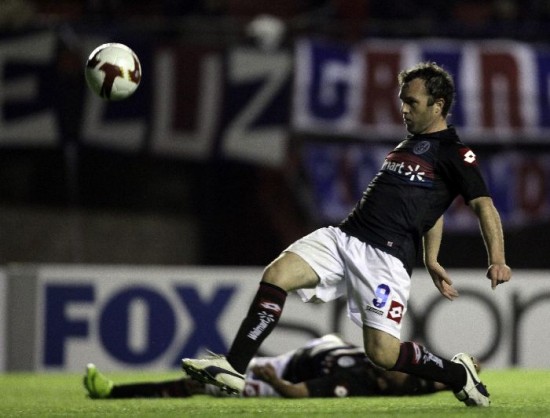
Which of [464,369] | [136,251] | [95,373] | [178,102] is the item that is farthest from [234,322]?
[464,369]

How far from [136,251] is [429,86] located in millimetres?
5458

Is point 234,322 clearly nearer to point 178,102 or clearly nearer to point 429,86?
point 178,102

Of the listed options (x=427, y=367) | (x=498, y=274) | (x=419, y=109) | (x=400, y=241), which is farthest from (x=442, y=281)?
(x=419, y=109)

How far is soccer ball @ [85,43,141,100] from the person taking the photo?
634 centimetres

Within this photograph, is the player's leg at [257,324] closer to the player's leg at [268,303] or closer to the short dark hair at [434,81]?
the player's leg at [268,303]

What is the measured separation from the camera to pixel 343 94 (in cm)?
1110

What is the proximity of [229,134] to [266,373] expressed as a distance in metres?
4.92

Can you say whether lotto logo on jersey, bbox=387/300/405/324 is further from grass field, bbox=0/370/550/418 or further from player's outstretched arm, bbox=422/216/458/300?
grass field, bbox=0/370/550/418

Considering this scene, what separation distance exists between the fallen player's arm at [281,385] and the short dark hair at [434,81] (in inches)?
63.9

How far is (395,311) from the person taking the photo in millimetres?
5625

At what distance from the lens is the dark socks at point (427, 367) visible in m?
5.67

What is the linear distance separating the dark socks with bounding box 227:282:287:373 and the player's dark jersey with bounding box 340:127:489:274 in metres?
0.53

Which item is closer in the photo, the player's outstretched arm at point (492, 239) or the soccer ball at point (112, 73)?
the player's outstretched arm at point (492, 239)

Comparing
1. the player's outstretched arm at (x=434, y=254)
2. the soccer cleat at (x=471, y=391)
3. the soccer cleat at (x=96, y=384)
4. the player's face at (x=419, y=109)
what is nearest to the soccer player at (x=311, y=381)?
the soccer cleat at (x=96, y=384)
